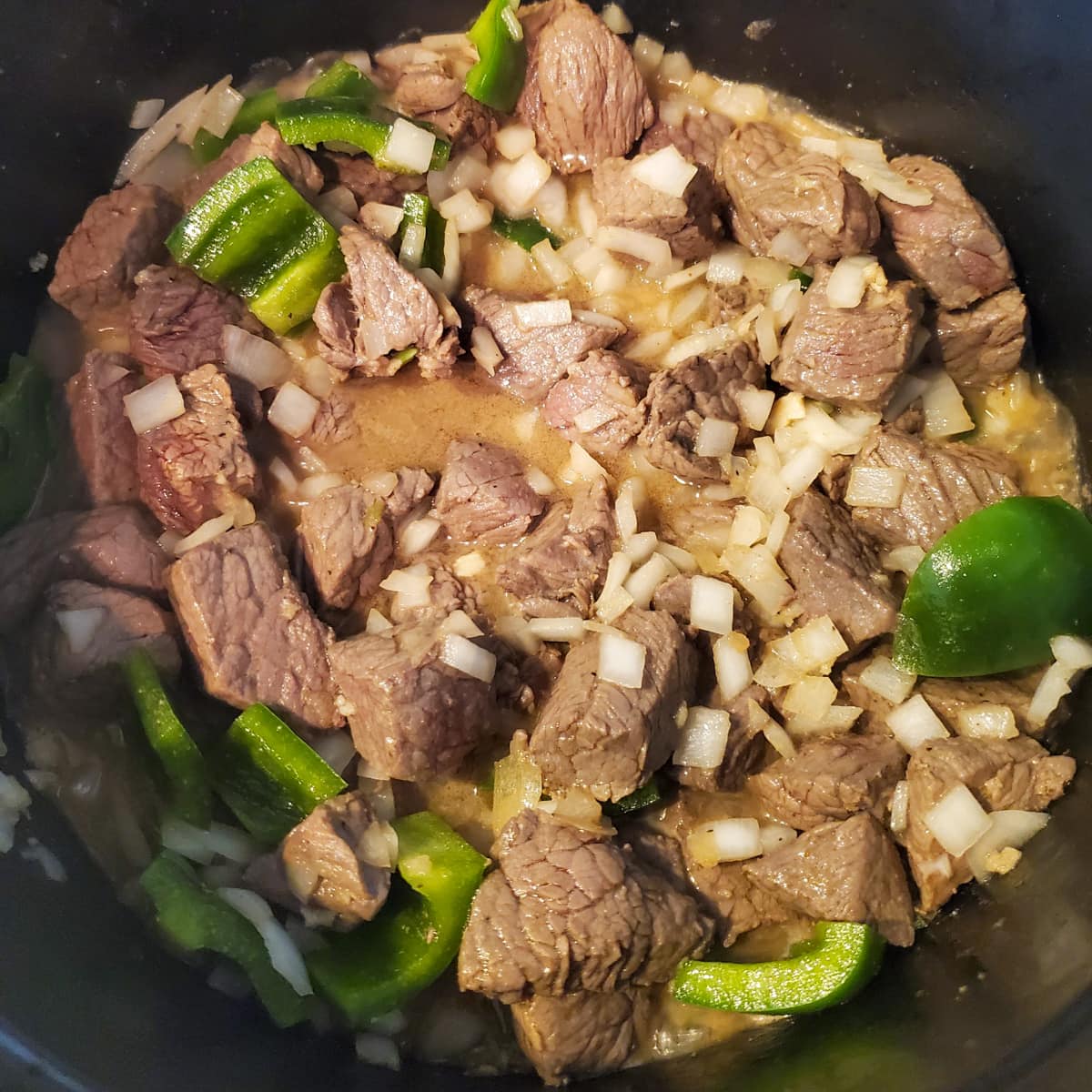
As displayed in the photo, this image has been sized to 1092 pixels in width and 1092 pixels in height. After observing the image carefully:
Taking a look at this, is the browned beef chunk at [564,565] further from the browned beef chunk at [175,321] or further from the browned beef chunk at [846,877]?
the browned beef chunk at [175,321]

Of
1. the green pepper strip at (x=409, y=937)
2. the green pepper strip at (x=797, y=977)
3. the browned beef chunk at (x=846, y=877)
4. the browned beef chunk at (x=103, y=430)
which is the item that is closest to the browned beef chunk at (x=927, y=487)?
the browned beef chunk at (x=846, y=877)

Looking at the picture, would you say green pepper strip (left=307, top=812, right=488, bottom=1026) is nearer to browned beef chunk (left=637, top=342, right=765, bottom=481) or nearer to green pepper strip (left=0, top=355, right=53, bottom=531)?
browned beef chunk (left=637, top=342, right=765, bottom=481)

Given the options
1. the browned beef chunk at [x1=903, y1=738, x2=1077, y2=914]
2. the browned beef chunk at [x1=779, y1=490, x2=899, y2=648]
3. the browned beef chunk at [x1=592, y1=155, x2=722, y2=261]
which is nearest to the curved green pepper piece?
the browned beef chunk at [x1=779, y1=490, x2=899, y2=648]

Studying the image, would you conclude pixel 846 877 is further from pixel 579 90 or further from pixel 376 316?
pixel 579 90

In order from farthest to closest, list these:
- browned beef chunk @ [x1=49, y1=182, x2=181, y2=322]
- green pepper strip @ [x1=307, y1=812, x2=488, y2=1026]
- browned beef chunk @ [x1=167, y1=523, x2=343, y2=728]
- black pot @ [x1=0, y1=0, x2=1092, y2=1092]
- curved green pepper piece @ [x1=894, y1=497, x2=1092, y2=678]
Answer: browned beef chunk @ [x1=49, y1=182, x2=181, y2=322] < browned beef chunk @ [x1=167, y1=523, x2=343, y2=728] < curved green pepper piece @ [x1=894, y1=497, x2=1092, y2=678] < green pepper strip @ [x1=307, y1=812, x2=488, y2=1026] < black pot @ [x1=0, y1=0, x2=1092, y2=1092]

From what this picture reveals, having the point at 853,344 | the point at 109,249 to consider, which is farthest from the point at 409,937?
the point at 109,249

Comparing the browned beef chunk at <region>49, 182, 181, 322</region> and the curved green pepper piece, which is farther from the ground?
the browned beef chunk at <region>49, 182, 181, 322</region>

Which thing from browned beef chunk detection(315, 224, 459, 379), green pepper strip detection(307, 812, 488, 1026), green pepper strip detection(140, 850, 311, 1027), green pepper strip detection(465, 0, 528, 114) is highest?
green pepper strip detection(465, 0, 528, 114)
